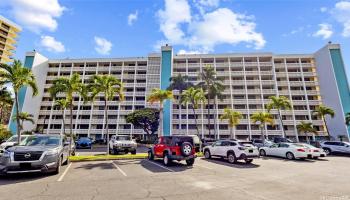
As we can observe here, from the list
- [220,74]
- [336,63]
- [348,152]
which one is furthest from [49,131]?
[336,63]

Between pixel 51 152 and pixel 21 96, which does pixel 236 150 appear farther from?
pixel 21 96

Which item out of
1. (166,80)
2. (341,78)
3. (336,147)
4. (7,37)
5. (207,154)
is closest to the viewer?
(207,154)

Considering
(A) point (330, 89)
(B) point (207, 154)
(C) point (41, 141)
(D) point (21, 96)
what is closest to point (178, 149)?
(B) point (207, 154)

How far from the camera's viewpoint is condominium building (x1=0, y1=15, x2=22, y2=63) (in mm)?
70062

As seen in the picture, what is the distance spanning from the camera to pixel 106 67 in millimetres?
58500

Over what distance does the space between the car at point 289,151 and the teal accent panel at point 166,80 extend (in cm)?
3260

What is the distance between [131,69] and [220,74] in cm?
2706

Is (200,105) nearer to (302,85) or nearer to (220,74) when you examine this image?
(220,74)

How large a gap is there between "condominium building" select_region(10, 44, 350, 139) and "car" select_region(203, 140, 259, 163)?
30.8 metres

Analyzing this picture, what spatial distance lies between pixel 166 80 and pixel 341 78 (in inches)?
1753

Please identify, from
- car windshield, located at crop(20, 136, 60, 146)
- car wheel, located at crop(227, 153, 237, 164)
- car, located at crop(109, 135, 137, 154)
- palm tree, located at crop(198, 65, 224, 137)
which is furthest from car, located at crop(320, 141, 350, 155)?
car windshield, located at crop(20, 136, 60, 146)

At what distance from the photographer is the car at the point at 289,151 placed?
54.7 ft

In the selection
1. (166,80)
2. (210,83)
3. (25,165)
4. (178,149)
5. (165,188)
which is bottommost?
(165,188)

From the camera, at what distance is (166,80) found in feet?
178
